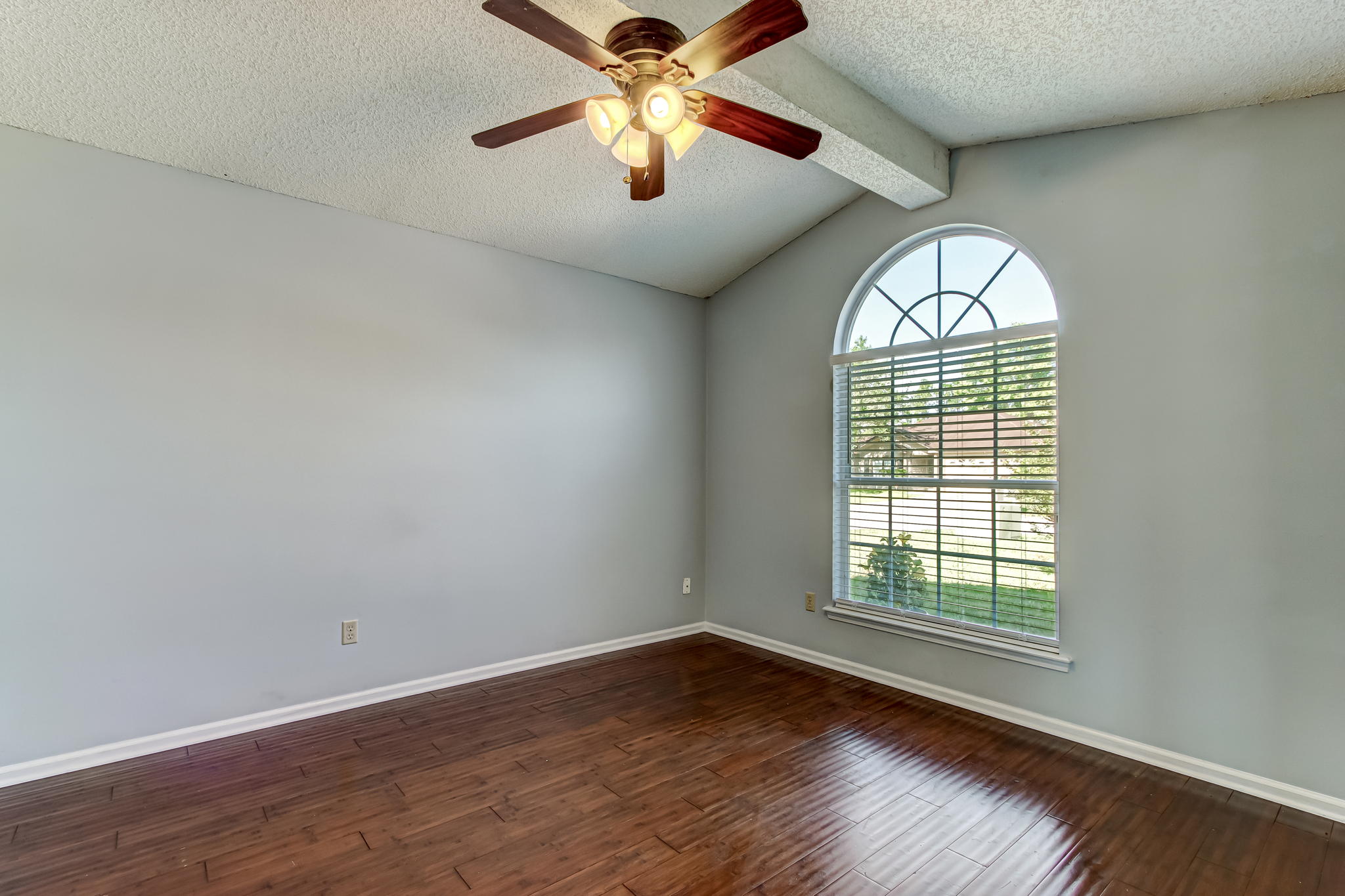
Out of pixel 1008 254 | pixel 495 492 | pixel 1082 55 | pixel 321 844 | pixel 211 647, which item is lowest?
pixel 321 844

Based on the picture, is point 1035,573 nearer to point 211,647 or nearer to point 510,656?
point 510,656

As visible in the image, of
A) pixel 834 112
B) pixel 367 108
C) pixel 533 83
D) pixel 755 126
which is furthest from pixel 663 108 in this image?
pixel 367 108

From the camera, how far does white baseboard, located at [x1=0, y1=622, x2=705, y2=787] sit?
2.46 metres

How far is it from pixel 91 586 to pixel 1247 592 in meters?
4.47

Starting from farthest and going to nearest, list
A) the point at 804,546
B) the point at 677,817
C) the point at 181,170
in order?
the point at 804,546 → the point at 181,170 → the point at 677,817

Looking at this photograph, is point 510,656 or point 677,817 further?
point 510,656

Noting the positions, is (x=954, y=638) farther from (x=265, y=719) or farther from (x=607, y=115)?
(x=265, y=719)

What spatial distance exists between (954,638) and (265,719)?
3290 mm

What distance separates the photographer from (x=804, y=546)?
13.4 ft

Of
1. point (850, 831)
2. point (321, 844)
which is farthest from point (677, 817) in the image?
point (321, 844)

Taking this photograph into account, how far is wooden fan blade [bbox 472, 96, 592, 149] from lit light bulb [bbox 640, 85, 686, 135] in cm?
20

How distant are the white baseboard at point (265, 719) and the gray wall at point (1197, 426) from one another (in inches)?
85.4

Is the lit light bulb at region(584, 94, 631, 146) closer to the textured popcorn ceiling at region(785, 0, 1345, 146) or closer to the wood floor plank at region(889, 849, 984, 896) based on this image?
the textured popcorn ceiling at region(785, 0, 1345, 146)

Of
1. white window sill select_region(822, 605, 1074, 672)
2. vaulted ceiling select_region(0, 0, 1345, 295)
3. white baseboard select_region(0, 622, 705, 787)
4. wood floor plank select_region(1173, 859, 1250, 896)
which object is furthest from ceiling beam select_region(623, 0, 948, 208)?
white baseboard select_region(0, 622, 705, 787)
